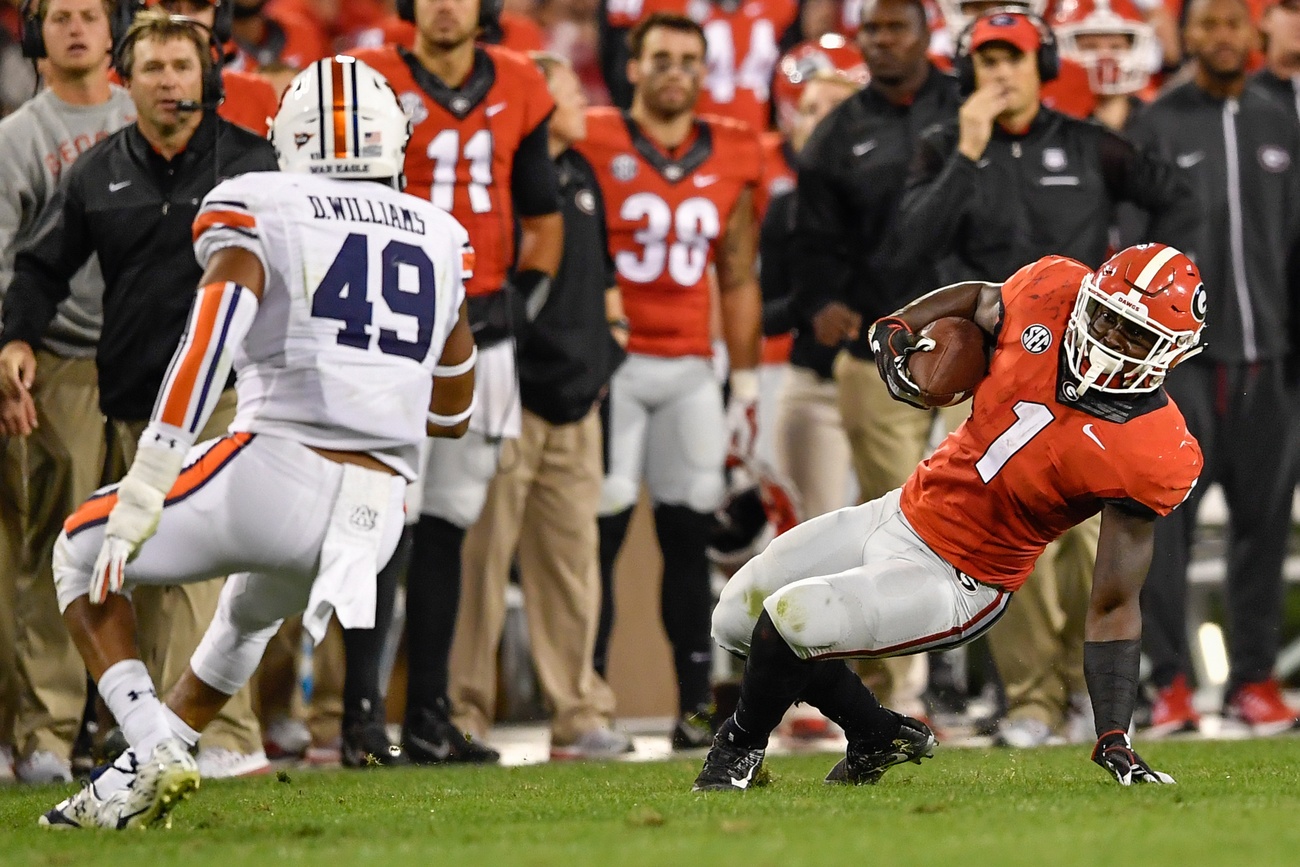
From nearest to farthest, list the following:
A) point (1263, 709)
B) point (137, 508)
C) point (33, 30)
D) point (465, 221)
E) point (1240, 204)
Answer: point (137, 508) → point (33, 30) → point (465, 221) → point (1263, 709) → point (1240, 204)

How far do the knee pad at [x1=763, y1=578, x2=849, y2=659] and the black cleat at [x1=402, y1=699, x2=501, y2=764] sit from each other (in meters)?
1.97

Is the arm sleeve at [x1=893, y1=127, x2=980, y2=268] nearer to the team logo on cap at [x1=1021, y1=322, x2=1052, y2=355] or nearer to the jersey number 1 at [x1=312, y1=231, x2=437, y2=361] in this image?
the team logo on cap at [x1=1021, y1=322, x2=1052, y2=355]

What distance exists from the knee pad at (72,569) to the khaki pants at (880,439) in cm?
326

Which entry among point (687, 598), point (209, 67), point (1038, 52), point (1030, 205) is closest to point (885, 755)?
point (687, 598)

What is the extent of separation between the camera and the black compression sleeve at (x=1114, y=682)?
4441mm

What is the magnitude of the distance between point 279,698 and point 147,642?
3.01 ft

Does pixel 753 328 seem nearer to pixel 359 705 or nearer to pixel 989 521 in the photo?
pixel 359 705

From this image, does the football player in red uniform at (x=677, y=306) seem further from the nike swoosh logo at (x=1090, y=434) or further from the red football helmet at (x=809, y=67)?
the nike swoosh logo at (x=1090, y=434)

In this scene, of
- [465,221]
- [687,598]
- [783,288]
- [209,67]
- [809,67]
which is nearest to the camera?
[209,67]

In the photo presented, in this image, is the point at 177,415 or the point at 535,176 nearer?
the point at 177,415

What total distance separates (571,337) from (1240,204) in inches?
99.0

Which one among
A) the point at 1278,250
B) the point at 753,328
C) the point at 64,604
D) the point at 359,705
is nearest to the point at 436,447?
the point at 359,705

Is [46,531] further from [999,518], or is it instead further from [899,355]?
[999,518]

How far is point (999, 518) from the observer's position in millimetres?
4613
